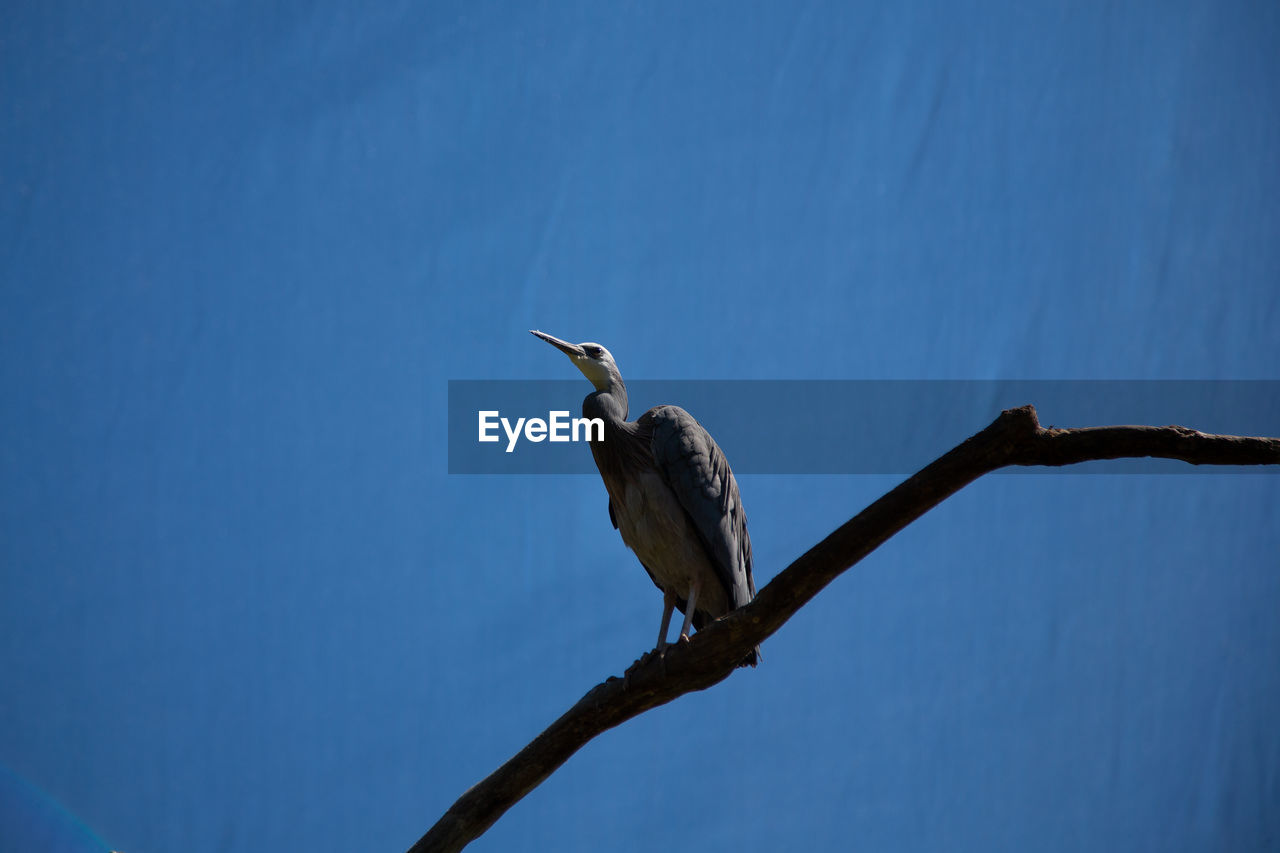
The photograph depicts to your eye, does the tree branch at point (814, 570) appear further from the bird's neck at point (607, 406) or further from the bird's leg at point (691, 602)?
the bird's neck at point (607, 406)

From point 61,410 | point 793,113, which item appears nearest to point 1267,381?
point 793,113

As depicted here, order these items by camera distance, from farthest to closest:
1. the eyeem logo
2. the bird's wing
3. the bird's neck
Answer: the eyeem logo
the bird's neck
the bird's wing

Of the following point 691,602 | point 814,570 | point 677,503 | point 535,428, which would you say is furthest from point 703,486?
point 535,428

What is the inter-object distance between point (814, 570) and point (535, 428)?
1.47 meters

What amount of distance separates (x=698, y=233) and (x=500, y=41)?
29.9 inches

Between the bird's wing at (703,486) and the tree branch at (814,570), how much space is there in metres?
0.26

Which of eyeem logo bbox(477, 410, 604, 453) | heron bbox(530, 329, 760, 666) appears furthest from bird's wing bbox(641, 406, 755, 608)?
eyeem logo bbox(477, 410, 604, 453)

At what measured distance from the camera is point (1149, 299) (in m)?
3.83

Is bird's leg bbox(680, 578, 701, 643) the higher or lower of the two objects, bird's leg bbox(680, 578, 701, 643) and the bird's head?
the lower

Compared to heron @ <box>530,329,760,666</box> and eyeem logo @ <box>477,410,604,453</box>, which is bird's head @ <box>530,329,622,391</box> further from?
eyeem logo @ <box>477,410,604,453</box>

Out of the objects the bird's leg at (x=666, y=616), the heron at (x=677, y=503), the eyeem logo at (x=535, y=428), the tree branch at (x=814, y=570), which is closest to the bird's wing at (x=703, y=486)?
the heron at (x=677, y=503)

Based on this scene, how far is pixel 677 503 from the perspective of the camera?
1818mm

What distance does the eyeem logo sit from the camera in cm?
261

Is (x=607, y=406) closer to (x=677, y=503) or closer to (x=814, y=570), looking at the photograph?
(x=677, y=503)
